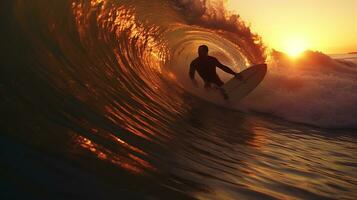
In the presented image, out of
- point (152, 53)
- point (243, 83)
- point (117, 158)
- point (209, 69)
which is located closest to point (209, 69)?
point (209, 69)

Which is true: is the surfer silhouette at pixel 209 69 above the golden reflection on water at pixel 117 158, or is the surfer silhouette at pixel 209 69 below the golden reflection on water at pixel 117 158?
above

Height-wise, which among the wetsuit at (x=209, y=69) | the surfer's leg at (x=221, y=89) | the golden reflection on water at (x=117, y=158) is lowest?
the golden reflection on water at (x=117, y=158)

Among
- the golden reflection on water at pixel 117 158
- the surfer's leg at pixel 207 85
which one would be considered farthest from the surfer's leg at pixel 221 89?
the golden reflection on water at pixel 117 158

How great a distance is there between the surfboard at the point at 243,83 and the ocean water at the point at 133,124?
218mm

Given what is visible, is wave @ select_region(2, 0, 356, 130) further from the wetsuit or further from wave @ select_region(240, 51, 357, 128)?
the wetsuit

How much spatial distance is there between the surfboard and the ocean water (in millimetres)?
218

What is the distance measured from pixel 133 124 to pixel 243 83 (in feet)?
15.8

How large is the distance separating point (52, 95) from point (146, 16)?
7611mm

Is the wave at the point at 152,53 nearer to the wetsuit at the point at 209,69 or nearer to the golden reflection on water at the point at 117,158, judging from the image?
the wetsuit at the point at 209,69

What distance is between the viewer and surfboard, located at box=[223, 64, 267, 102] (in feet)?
27.9

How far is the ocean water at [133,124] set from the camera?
2.57 metres

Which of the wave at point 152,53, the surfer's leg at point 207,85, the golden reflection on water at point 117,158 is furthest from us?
the surfer's leg at point 207,85

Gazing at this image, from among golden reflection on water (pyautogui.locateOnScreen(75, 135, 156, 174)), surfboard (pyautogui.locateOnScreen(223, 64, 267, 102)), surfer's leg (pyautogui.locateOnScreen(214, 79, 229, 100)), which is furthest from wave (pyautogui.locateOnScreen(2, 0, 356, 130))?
golden reflection on water (pyautogui.locateOnScreen(75, 135, 156, 174))

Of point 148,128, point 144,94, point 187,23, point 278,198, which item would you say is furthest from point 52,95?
point 187,23
